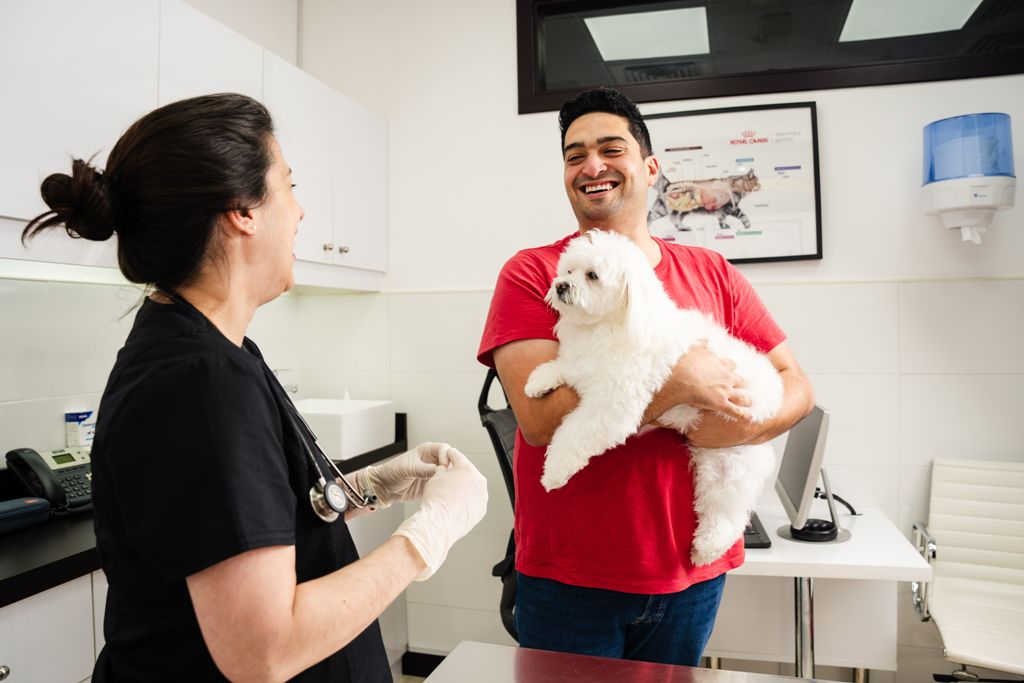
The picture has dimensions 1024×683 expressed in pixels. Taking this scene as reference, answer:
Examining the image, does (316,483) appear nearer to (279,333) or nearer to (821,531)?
(821,531)

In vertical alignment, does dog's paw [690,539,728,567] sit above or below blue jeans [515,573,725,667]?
above

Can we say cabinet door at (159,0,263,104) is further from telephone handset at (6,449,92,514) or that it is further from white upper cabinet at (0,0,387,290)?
telephone handset at (6,449,92,514)

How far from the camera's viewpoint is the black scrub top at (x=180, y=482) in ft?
2.16

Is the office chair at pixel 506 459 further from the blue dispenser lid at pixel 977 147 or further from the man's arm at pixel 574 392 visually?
the blue dispenser lid at pixel 977 147

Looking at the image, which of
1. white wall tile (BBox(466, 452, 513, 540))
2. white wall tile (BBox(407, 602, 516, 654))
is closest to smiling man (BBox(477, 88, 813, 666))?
white wall tile (BBox(466, 452, 513, 540))

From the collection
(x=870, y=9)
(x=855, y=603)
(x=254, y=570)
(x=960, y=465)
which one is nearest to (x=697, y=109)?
(x=870, y=9)

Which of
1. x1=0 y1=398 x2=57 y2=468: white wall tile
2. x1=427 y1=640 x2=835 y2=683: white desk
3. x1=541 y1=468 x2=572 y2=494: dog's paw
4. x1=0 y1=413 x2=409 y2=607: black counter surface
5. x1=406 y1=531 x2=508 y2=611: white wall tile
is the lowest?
x1=406 y1=531 x2=508 y2=611: white wall tile

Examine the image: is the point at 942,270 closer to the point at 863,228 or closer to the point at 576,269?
the point at 863,228

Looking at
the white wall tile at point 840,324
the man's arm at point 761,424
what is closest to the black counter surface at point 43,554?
the man's arm at point 761,424

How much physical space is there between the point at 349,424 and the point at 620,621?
60.8 inches

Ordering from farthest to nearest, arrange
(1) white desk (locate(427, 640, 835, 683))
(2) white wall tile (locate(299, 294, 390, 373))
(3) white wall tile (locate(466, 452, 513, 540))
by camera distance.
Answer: (2) white wall tile (locate(299, 294, 390, 373)) < (3) white wall tile (locate(466, 452, 513, 540)) < (1) white desk (locate(427, 640, 835, 683))

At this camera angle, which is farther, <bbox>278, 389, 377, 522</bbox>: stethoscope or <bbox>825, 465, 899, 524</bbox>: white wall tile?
<bbox>825, 465, 899, 524</bbox>: white wall tile

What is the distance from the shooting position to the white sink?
2596mm

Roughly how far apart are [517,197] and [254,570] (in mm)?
2443
